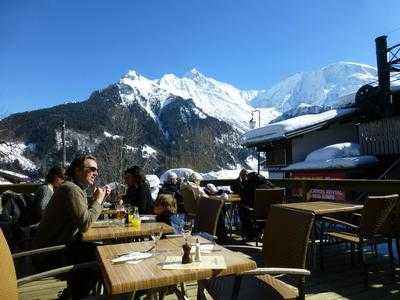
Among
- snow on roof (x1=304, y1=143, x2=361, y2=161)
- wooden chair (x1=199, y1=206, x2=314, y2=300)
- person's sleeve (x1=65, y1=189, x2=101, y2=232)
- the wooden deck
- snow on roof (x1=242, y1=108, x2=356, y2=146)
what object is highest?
snow on roof (x1=242, y1=108, x2=356, y2=146)

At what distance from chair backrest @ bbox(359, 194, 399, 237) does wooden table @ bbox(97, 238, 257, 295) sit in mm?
2539

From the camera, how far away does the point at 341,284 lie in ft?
15.3

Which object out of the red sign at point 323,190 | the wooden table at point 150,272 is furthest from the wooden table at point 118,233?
the red sign at point 323,190

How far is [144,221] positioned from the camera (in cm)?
484

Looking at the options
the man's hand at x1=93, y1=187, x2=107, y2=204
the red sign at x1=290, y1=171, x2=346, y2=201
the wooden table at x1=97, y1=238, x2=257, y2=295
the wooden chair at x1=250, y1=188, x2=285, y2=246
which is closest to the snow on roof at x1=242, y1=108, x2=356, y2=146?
the red sign at x1=290, y1=171, x2=346, y2=201

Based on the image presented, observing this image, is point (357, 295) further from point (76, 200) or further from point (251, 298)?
point (76, 200)

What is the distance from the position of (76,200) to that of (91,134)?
8358 centimetres

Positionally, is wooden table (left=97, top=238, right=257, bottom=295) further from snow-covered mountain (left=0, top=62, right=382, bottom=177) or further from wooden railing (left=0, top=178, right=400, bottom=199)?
snow-covered mountain (left=0, top=62, right=382, bottom=177)

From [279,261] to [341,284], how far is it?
2134mm

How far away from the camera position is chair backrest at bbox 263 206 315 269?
269cm

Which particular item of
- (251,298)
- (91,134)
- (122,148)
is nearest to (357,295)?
(251,298)

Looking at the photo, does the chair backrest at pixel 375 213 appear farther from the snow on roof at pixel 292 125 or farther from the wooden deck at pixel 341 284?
the snow on roof at pixel 292 125

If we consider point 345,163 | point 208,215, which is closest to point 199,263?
point 208,215

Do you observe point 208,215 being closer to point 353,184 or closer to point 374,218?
point 374,218
